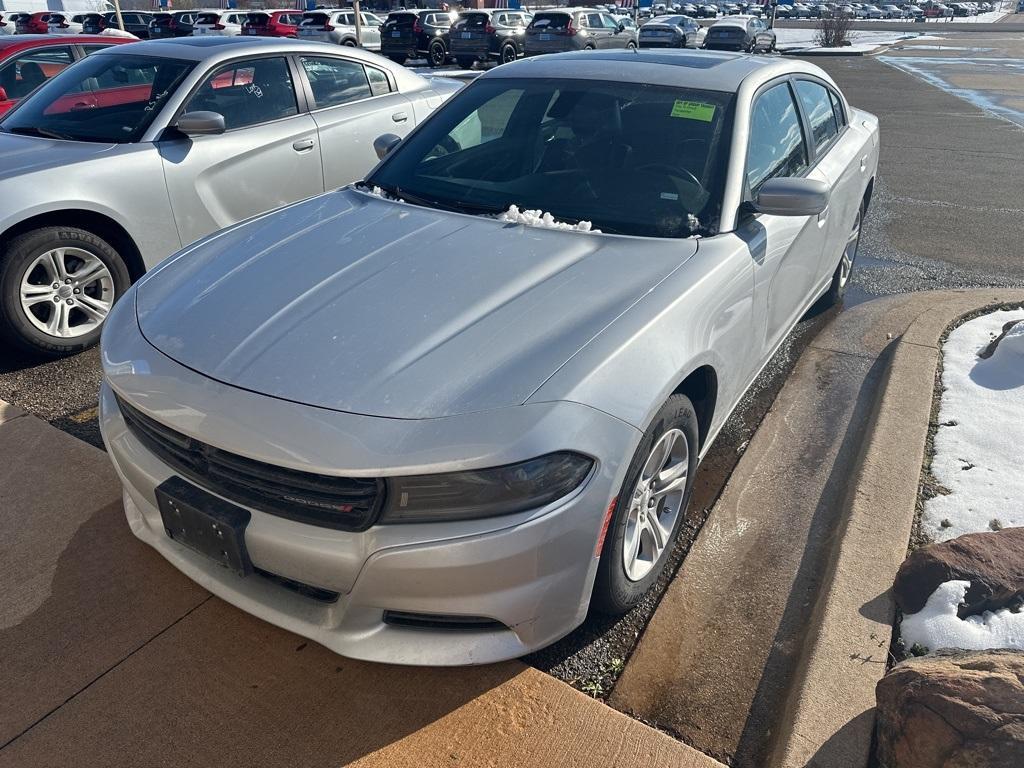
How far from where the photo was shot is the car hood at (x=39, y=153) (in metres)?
4.11

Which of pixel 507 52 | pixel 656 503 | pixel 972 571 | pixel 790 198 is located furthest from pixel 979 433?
pixel 507 52

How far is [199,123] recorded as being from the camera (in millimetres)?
4391

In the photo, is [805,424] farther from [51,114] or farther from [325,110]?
[51,114]

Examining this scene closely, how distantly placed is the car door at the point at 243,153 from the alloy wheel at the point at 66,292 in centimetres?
54

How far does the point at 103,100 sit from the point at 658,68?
3.48 meters

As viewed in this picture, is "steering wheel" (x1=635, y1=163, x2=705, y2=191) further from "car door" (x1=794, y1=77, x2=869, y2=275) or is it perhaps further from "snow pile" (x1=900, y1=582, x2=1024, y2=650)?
"snow pile" (x1=900, y1=582, x2=1024, y2=650)

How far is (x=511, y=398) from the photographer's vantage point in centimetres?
200

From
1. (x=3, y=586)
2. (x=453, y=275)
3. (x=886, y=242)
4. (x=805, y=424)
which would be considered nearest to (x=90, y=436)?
(x=3, y=586)

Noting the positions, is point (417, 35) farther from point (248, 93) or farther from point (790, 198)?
point (790, 198)

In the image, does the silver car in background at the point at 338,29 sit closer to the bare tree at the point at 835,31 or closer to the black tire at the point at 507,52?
the black tire at the point at 507,52

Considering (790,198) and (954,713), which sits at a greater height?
(790,198)

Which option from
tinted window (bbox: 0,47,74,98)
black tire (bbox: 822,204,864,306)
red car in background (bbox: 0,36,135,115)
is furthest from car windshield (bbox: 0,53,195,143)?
black tire (bbox: 822,204,864,306)

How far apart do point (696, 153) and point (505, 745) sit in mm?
2266

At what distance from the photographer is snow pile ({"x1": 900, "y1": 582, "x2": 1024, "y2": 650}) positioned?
2254mm
